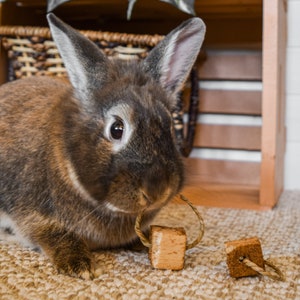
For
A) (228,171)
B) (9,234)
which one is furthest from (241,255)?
(228,171)

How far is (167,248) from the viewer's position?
3.22 feet

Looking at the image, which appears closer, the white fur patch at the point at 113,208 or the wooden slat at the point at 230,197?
the white fur patch at the point at 113,208

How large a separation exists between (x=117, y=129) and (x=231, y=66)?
52.5 inches

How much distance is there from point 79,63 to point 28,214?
0.34 metres

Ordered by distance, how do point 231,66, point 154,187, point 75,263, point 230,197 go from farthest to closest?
point 231,66
point 230,197
point 75,263
point 154,187

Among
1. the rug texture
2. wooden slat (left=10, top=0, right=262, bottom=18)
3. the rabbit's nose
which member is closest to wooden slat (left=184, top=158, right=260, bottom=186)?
wooden slat (left=10, top=0, right=262, bottom=18)

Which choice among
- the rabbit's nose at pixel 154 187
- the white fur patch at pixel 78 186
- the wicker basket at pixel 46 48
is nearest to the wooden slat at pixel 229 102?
the wicker basket at pixel 46 48

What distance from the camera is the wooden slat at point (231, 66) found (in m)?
2.15

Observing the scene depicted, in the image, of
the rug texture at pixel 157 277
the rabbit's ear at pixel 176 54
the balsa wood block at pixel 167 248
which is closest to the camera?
the rug texture at pixel 157 277

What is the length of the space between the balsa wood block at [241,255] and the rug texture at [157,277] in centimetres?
2

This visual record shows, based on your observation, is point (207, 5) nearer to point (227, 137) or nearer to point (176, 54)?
point (227, 137)

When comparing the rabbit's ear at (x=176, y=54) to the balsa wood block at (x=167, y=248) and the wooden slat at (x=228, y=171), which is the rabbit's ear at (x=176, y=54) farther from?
the wooden slat at (x=228, y=171)

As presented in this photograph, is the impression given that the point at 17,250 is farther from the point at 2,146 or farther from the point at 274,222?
the point at 274,222

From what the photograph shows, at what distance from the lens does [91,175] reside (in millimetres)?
949
